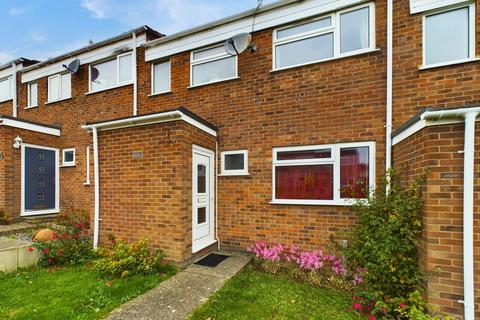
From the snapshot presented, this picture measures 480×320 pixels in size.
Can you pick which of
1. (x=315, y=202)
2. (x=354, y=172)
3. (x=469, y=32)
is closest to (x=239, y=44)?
(x=354, y=172)

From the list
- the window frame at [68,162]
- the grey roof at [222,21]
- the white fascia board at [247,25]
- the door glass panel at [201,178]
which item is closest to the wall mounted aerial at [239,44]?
the white fascia board at [247,25]

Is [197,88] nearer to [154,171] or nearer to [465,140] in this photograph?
[154,171]

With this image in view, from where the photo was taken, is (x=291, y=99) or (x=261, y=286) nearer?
(x=261, y=286)

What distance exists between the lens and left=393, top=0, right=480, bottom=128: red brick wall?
423 centimetres

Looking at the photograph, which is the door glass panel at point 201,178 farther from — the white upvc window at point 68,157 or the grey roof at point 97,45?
the white upvc window at point 68,157

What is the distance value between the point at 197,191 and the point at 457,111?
423cm

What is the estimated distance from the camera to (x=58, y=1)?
28.4 ft

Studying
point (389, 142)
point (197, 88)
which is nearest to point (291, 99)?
point (389, 142)

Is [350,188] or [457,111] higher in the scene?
[457,111]

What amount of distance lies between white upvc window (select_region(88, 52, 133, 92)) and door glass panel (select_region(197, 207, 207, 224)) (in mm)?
4648

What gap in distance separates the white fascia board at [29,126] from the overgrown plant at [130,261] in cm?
562

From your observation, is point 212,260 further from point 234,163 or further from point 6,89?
point 6,89

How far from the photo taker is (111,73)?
809 cm

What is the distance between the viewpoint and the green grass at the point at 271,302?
323 centimetres
